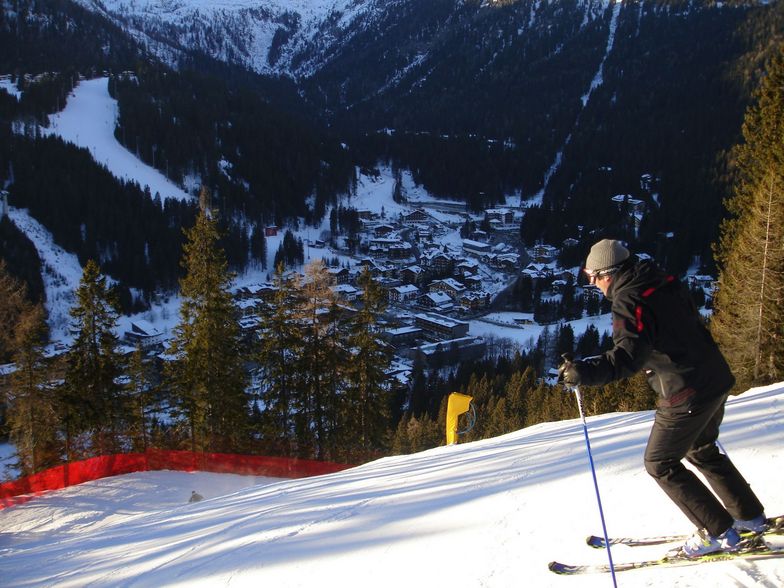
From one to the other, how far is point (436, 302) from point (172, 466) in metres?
45.3

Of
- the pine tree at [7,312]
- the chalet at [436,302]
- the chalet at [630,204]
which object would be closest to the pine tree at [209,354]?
the pine tree at [7,312]

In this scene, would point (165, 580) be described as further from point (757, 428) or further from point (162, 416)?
point (162, 416)

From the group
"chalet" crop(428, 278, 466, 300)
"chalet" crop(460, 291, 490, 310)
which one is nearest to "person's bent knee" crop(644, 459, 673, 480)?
"chalet" crop(460, 291, 490, 310)

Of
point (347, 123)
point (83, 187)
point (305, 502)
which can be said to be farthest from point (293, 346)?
point (347, 123)

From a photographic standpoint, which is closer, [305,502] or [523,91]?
[305,502]

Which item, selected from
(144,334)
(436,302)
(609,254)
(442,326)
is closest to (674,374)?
(609,254)

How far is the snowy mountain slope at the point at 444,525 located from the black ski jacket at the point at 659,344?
99 cm

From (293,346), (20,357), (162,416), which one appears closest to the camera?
(20,357)

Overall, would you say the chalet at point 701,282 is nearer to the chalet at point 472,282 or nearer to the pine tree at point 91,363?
the chalet at point 472,282

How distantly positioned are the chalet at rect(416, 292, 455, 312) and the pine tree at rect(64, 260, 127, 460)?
1654 inches

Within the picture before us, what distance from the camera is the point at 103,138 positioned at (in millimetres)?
82938

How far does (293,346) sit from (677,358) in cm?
1326

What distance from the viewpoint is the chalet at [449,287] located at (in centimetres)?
5919

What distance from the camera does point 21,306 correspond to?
45.5 ft
